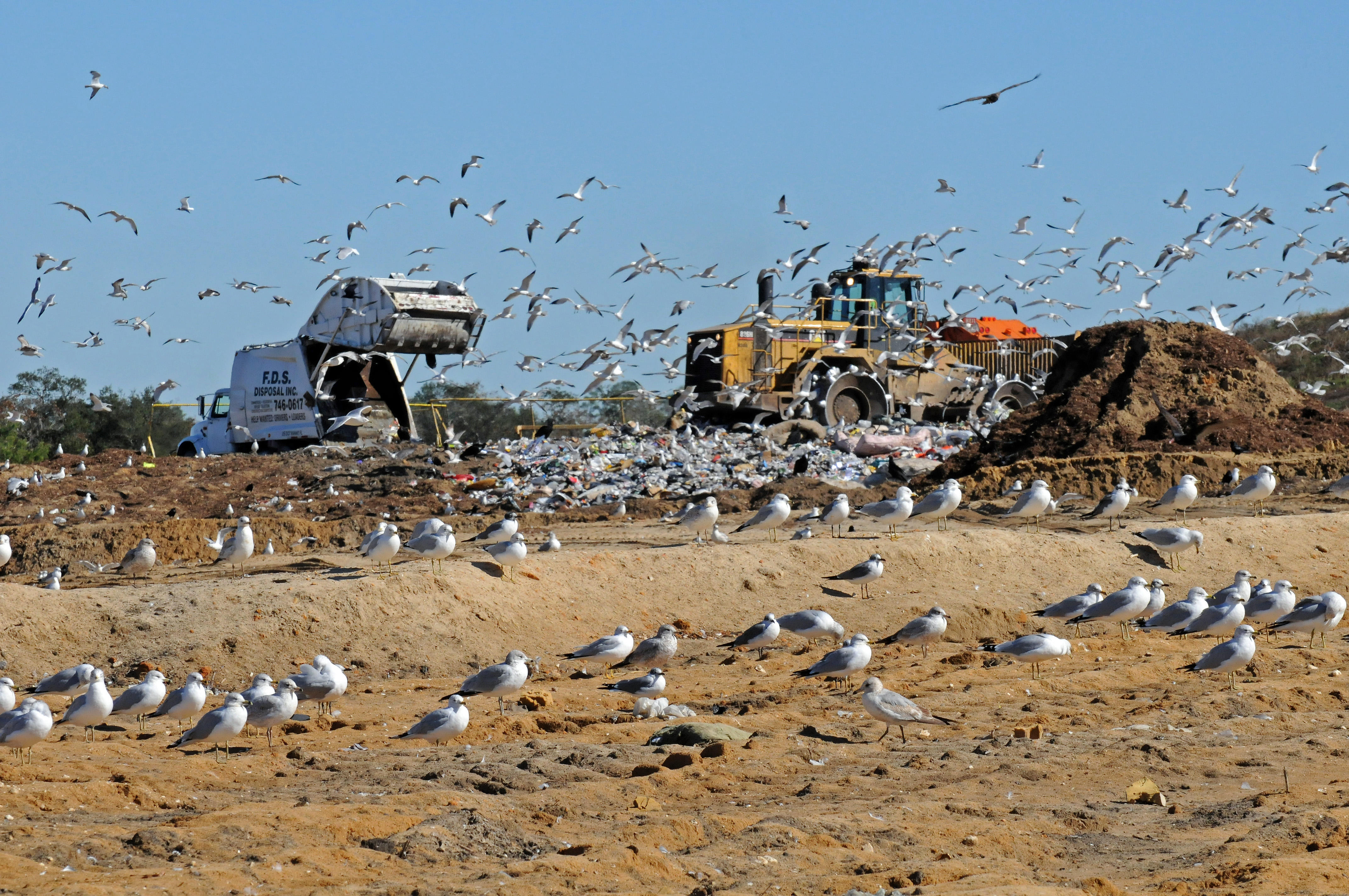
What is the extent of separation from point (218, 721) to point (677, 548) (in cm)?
678

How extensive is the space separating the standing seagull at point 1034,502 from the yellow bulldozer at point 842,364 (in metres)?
10.4

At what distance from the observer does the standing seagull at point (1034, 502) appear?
15992 mm

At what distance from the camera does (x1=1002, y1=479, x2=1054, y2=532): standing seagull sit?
52.5ft

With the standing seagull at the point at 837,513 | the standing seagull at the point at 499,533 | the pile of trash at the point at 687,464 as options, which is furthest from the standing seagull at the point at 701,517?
the pile of trash at the point at 687,464

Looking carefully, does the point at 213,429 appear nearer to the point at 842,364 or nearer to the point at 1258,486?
the point at 842,364

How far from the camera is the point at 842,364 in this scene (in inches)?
1130

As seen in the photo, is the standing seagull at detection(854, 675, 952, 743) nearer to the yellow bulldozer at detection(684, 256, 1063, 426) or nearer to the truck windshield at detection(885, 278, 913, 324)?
the yellow bulldozer at detection(684, 256, 1063, 426)

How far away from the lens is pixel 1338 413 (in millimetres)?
22250

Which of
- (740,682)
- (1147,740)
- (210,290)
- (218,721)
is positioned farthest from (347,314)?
(1147,740)

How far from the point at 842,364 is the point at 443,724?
67.4 feet

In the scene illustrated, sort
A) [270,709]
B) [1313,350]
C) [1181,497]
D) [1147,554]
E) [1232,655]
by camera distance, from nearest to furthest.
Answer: [270,709]
[1232,655]
[1147,554]
[1181,497]
[1313,350]

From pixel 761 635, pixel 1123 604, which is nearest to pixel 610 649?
pixel 761 635

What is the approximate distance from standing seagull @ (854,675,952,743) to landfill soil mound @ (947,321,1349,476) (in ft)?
37.3

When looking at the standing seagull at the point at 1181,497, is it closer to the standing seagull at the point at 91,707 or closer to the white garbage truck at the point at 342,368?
the standing seagull at the point at 91,707
